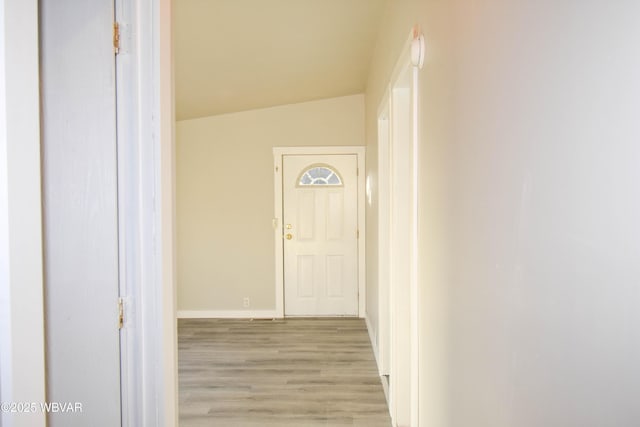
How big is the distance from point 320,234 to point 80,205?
404cm

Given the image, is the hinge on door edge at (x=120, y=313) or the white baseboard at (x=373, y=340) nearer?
the hinge on door edge at (x=120, y=313)

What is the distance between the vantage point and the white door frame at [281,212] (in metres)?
5.03

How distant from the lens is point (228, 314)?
5180 millimetres

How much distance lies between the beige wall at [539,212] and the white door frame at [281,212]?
3.60 meters

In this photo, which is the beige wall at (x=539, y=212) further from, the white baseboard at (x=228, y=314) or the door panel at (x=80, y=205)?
the white baseboard at (x=228, y=314)

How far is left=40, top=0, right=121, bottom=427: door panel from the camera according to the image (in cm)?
111

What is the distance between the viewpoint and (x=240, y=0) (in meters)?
2.47

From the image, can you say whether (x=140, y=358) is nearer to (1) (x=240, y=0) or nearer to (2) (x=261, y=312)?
(1) (x=240, y=0)

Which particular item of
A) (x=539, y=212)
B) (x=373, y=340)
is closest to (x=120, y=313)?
(x=539, y=212)

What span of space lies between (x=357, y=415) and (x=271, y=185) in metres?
2.96

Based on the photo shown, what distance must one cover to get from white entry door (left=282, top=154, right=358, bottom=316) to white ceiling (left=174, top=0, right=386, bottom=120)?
0.84m

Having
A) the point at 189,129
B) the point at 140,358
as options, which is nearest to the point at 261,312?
the point at 189,129

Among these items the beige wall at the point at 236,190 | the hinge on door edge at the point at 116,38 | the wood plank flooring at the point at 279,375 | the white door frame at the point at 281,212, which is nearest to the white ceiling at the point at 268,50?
the beige wall at the point at 236,190

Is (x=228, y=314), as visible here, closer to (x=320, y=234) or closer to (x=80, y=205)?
(x=320, y=234)
